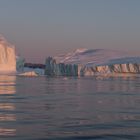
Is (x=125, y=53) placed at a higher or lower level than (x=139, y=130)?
higher

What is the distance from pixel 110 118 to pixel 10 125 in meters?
2.42

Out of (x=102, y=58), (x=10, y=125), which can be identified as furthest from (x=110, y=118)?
(x=102, y=58)

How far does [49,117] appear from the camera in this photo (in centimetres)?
993

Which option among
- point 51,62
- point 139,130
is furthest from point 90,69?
point 139,130

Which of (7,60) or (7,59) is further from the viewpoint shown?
(7,59)

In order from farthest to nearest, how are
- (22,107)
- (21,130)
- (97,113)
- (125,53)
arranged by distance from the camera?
(125,53) → (22,107) → (97,113) → (21,130)

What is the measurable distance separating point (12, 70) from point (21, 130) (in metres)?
76.6

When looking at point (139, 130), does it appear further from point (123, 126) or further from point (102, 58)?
point (102, 58)

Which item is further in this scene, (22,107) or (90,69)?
(90,69)

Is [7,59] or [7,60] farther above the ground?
[7,59]

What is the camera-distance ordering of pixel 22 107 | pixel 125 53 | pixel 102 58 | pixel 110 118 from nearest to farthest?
pixel 110 118, pixel 22 107, pixel 102 58, pixel 125 53

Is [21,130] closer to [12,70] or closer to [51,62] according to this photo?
[51,62]

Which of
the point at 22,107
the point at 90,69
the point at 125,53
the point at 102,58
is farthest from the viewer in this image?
the point at 125,53

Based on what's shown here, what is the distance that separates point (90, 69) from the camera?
61.9 metres
